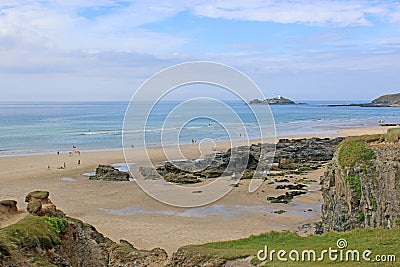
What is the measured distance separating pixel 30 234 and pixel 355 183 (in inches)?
497

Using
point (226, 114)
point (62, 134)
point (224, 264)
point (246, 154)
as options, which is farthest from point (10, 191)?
point (226, 114)

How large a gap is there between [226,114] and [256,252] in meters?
122

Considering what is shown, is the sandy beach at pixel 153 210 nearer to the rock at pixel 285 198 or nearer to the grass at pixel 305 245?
the rock at pixel 285 198

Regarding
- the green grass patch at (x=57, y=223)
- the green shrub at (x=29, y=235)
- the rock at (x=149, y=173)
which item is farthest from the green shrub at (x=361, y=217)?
the rock at (x=149, y=173)

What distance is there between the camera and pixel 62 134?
281 feet

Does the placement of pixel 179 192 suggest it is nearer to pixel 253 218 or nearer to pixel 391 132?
pixel 253 218

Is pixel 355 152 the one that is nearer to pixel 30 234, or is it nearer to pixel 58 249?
pixel 58 249

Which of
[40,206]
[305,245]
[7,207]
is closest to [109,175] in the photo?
[7,207]

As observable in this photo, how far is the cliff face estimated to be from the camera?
16.3 metres

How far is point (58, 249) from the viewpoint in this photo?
12.8 m

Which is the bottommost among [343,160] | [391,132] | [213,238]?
[213,238]

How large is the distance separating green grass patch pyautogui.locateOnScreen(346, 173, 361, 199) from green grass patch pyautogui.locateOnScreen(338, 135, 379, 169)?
514 millimetres

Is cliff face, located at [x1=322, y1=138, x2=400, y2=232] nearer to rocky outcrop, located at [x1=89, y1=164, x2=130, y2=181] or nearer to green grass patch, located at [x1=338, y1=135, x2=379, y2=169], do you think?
green grass patch, located at [x1=338, y1=135, x2=379, y2=169]

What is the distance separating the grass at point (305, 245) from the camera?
10.4 metres
